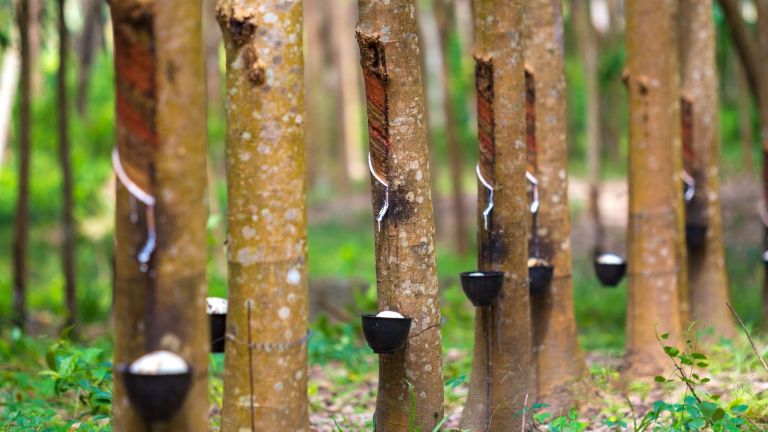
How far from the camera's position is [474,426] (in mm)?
4293

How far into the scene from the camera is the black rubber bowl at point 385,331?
3.53 meters

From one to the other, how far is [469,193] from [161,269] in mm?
17866

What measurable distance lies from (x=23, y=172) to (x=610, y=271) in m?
5.79

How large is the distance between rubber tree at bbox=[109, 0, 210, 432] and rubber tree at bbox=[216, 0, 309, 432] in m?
0.26

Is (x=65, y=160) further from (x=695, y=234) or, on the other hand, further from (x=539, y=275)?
(x=695, y=234)

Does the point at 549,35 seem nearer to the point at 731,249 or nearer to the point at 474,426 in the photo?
the point at 474,426

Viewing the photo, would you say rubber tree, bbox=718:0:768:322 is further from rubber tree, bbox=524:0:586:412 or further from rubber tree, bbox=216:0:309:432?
rubber tree, bbox=216:0:309:432

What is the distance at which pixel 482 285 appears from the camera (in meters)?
3.97

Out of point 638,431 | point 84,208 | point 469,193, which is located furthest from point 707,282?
point 469,193

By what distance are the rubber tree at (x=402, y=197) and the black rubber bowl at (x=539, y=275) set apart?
118 centimetres

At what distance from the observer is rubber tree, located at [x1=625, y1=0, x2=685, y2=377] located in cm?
551

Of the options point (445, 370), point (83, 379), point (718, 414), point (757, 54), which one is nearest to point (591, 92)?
point (757, 54)

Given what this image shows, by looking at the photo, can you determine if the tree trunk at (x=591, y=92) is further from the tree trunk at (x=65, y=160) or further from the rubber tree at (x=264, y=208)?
the rubber tree at (x=264, y=208)

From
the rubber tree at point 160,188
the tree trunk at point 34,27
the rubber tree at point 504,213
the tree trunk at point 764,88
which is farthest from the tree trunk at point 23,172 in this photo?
the tree trunk at point 764,88
